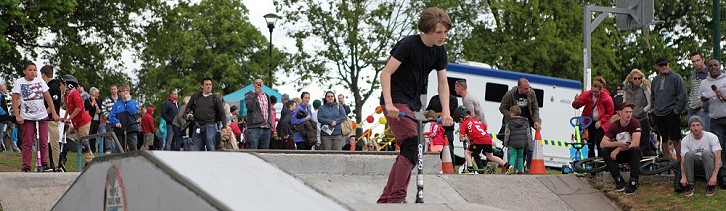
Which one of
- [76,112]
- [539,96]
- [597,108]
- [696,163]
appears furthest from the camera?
[539,96]

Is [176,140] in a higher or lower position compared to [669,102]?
lower

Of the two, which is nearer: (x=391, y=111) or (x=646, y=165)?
(x=391, y=111)

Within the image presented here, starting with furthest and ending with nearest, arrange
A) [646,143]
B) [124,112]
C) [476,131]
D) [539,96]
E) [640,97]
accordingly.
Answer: [539,96] < [124,112] < [476,131] < [640,97] < [646,143]

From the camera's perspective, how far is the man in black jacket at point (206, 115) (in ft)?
53.3

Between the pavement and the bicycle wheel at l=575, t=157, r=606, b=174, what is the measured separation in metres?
0.16

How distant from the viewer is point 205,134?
16266mm

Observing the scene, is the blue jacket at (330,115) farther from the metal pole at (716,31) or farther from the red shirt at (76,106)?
the metal pole at (716,31)

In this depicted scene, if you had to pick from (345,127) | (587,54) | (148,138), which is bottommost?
(148,138)

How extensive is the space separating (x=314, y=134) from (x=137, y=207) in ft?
44.5

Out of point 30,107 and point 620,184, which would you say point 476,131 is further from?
point 30,107

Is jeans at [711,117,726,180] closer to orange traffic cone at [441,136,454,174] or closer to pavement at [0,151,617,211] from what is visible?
pavement at [0,151,617,211]

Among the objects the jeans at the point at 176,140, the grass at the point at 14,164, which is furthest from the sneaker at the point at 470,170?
the grass at the point at 14,164

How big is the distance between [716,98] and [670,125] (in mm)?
889

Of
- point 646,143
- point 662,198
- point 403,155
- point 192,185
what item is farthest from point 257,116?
point 192,185
